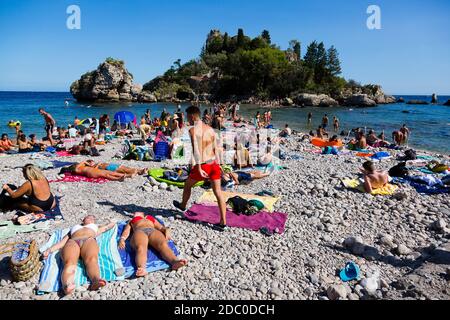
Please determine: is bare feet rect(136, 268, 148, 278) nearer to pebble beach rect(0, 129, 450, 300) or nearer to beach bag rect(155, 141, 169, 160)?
pebble beach rect(0, 129, 450, 300)

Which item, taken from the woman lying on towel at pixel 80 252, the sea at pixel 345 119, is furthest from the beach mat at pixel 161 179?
the sea at pixel 345 119

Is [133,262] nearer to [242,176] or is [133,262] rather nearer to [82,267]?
[82,267]

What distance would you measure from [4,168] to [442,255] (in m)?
10.8

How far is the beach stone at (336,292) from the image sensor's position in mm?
3396

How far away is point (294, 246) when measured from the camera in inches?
180

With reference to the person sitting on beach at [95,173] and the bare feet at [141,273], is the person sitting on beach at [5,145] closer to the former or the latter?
the person sitting on beach at [95,173]

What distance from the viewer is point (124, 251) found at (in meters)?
4.06

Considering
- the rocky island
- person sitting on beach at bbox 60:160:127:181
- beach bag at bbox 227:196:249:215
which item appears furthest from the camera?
the rocky island

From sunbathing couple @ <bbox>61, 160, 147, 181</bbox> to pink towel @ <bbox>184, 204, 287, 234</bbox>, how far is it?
290cm

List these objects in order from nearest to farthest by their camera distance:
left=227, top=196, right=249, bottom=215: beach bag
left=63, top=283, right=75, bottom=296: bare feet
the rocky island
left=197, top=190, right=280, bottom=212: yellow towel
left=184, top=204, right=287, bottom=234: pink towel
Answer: left=63, top=283, right=75, bottom=296: bare feet < left=184, top=204, right=287, bottom=234: pink towel < left=227, top=196, right=249, bottom=215: beach bag < left=197, top=190, right=280, bottom=212: yellow towel < the rocky island


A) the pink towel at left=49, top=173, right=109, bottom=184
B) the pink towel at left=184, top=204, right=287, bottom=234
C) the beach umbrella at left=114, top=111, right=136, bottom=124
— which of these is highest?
the beach umbrella at left=114, top=111, right=136, bottom=124

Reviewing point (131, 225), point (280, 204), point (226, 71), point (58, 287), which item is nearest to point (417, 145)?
Answer: point (280, 204)

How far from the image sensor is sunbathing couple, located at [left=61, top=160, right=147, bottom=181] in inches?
297

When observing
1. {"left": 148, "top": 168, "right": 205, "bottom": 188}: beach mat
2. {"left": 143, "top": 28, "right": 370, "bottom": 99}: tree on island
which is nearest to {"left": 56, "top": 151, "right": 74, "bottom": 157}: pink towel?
{"left": 148, "top": 168, "right": 205, "bottom": 188}: beach mat
